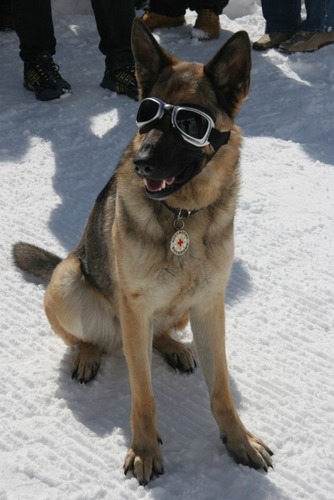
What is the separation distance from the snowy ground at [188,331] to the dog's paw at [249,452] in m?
0.04

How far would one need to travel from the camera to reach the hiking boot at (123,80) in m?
5.61

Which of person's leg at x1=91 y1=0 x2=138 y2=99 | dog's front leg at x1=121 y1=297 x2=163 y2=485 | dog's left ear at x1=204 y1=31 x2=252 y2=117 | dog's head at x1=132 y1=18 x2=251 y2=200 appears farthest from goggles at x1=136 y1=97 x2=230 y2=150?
person's leg at x1=91 y1=0 x2=138 y2=99

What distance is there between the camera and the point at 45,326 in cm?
345

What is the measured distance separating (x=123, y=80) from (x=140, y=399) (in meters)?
3.63

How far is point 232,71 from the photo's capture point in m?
2.44

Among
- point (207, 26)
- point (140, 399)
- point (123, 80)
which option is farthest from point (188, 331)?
point (207, 26)

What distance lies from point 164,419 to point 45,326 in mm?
892

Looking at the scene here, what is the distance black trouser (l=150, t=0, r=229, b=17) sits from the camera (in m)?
6.57

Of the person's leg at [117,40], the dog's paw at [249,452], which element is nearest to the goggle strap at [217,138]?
the dog's paw at [249,452]

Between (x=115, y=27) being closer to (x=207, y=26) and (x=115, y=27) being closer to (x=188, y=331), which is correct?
(x=207, y=26)

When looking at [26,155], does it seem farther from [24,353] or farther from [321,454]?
[321,454]

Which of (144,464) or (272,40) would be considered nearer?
(144,464)

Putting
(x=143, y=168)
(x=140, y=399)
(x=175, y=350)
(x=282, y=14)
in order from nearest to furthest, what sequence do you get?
(x=143, y=168) < (x=140, y=399) < (x=175, y=350) < (x=282, y=14)

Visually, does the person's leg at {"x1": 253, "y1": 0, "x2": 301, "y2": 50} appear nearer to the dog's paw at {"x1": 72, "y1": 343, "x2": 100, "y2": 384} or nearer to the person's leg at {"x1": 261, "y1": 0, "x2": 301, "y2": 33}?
the person's leg at {"x1": 261, "y1": 0, "x2": 301, "y2": 33}
